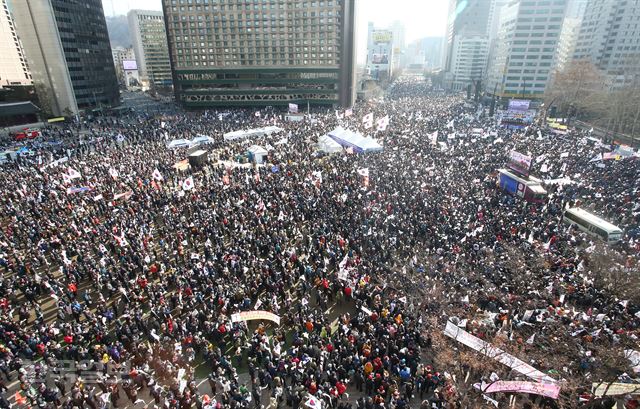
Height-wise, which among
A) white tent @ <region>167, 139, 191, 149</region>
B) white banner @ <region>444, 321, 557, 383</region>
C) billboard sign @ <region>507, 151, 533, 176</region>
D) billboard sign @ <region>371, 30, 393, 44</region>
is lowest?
white banner @ <region>444, 321, 557, 383</region>

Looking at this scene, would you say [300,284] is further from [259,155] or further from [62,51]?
[62,51]

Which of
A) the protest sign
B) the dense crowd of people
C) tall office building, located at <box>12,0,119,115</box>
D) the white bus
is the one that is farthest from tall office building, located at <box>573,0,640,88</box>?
tall office building, located at <box>12,0,119,115</box>

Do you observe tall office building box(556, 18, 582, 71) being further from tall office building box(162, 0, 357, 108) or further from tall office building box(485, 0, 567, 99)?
tall office building box(162, 0, 357, 108)

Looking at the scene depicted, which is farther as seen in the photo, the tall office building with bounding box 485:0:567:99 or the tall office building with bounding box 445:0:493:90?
the tall office building with bounding box 445:0:493:90

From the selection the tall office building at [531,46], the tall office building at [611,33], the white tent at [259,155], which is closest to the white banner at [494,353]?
the white tent at [259,155]

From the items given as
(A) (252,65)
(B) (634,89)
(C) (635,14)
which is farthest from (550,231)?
(C) (635,14)

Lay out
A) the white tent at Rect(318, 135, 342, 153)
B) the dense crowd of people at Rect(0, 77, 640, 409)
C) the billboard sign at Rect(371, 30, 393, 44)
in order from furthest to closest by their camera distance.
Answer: the billboard sign at Rect(371, 30, 393, 44)
the white tent at Rect(318, 135, 342, 153)
the dense crowd of people at Rect(0, 77, 640, 409)
